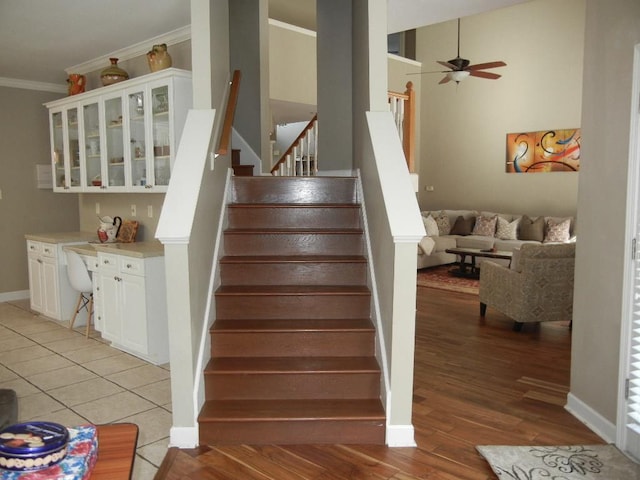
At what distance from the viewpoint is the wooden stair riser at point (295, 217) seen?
13.3ft

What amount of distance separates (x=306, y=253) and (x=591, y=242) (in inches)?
74.8

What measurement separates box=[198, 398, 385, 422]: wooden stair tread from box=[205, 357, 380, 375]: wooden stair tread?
172 millimetres

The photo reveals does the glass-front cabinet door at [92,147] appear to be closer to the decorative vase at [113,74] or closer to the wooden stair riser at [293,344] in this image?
the decorative vase at [113,74]

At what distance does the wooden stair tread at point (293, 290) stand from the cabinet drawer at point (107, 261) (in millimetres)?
1221

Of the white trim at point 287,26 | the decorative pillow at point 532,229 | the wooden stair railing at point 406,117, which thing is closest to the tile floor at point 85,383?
the wooden stair railing at point 406,117

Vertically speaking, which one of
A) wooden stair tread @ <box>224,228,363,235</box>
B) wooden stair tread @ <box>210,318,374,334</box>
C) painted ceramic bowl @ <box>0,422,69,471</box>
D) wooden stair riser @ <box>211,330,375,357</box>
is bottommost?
wooden stair riser @ <box>211,330,375,357</box>

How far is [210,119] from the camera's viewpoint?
330 centimetres

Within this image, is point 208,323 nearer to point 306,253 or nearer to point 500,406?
point 306,253

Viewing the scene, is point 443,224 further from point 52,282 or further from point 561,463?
point 561,463

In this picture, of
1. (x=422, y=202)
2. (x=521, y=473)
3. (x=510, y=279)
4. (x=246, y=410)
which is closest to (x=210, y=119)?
(x=246, y=410)

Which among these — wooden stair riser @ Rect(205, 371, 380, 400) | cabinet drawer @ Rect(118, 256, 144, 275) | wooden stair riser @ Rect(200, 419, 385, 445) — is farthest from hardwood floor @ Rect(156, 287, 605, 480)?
cabinet drawer @ Rect(118, 256, 144, 275)

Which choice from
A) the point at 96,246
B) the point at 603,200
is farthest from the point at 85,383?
the point at 603,200

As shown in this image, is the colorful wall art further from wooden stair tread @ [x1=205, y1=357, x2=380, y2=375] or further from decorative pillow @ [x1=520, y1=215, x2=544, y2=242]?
wooden stair tread @ [x1=205, y1=357, x2=380, y2=375]

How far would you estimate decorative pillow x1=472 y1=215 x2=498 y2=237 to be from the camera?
8.48 meters
